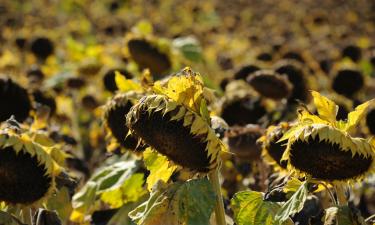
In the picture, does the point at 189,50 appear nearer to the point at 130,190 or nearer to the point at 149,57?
the point at 149,57

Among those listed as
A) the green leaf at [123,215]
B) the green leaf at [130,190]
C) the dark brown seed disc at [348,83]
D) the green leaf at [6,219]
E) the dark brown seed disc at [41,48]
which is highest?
the green leaf at [6,219]

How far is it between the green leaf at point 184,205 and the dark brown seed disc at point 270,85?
2.39 meters

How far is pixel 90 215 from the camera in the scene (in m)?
3.19

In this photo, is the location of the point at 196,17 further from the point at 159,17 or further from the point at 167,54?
the point at 167,54

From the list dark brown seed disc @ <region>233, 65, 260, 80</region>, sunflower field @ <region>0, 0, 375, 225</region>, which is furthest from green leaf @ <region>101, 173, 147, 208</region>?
dark brown seed disc @ <region>233, 65, 260, 80</region>

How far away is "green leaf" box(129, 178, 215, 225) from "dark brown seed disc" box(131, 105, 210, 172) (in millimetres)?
55

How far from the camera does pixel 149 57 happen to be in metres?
4.75

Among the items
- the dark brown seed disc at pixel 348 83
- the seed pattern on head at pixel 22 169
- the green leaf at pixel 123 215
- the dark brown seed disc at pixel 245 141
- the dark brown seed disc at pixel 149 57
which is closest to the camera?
the seed pattern on head at pixel 22 169

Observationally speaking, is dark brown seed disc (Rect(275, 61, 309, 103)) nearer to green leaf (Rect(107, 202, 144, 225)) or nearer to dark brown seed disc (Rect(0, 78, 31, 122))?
dark brown seed disc (Rect(0, 78, 31, 122))

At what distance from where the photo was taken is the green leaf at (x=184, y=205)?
1.89 meters

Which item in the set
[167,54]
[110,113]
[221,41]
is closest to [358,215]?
[110,113]

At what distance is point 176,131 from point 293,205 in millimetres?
324

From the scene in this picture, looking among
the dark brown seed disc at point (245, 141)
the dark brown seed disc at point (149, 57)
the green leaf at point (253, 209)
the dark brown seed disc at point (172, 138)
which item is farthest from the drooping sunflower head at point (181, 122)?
the dark brown seed disc at point (149, 57)

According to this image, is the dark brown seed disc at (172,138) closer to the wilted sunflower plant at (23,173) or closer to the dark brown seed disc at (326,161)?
the dark brown seed disc at (326,161)
